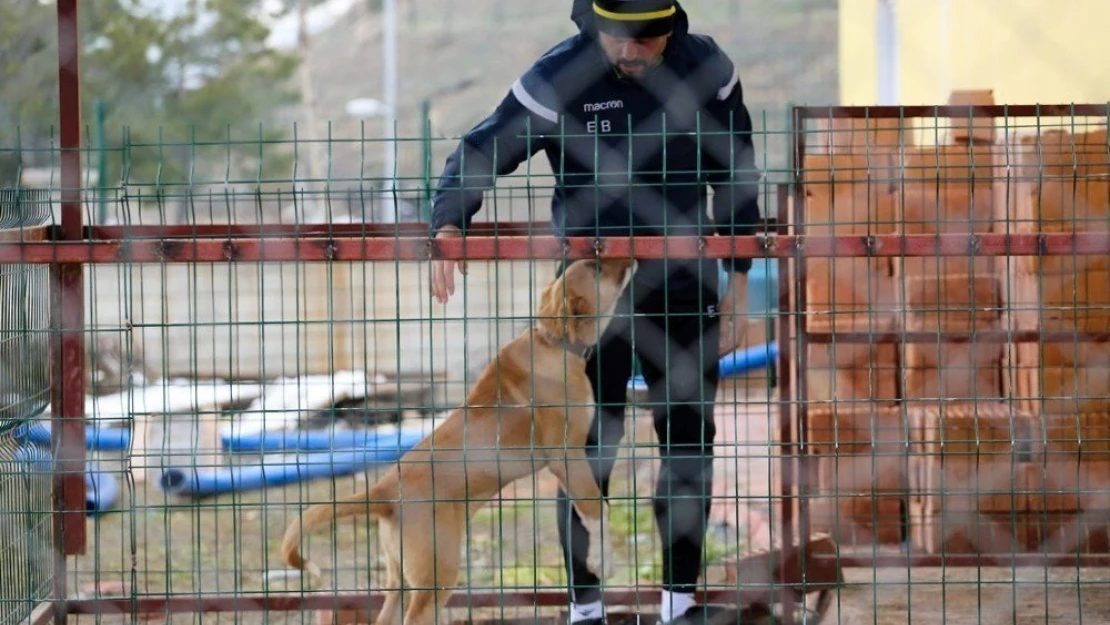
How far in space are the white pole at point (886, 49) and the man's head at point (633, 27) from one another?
725cm

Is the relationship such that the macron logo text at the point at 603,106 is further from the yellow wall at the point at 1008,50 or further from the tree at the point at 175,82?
the tree at the point at 175,82

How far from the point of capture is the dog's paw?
383cm

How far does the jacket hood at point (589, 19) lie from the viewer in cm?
392

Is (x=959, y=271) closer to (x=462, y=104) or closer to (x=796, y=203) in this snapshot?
(x=796, y=203)

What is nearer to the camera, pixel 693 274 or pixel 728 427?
pixel 693 274

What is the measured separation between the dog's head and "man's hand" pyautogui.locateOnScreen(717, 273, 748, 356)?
0.31m

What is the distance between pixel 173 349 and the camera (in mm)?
11359

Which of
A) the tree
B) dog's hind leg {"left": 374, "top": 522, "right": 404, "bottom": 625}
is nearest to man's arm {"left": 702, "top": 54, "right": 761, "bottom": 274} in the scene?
dog's hind leg {"left": 374, "top": 522, "right": 404, "bottom": 625}

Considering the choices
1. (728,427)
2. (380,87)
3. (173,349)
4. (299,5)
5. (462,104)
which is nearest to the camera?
(728,427)

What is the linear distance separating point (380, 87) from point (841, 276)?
37364 mm

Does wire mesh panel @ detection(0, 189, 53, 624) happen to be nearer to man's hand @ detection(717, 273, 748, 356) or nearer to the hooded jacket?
the hooded jacket

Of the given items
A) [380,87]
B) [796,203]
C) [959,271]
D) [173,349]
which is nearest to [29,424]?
[796,203]

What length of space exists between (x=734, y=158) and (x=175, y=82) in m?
20.6

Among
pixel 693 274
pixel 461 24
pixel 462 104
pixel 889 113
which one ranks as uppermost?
pixel 461 24
